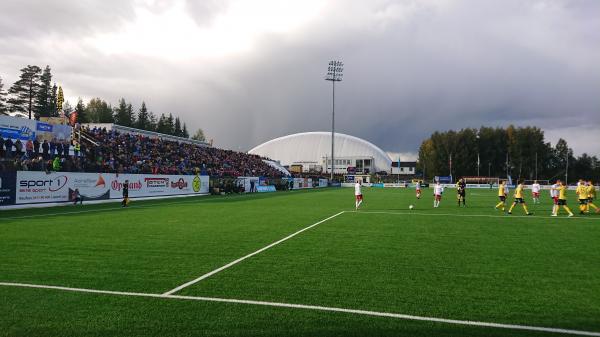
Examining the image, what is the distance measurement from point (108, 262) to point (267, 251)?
3.44 meters

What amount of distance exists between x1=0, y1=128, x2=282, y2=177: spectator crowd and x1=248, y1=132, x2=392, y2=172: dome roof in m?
63.4

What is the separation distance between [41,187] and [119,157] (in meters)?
15.3

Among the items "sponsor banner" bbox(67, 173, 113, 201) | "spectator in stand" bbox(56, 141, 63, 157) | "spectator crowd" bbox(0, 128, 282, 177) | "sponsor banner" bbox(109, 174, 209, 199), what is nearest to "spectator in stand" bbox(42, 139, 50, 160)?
"spectator crowd" bbox(0, 128, 282, 177)

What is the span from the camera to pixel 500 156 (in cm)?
10969

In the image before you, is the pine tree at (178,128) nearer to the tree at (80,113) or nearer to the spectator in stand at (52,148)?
the tree at (80,113)

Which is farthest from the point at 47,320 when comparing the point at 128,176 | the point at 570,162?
the point at 570,162

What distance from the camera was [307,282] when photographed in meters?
6.77

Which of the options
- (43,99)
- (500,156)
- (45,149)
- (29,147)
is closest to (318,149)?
(500,156)

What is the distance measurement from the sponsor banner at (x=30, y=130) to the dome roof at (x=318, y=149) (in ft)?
344

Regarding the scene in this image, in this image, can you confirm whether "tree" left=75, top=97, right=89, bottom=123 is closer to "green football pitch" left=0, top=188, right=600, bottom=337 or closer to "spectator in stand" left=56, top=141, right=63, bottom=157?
"spectator in stand" left=56, top=141, right=63, bottom=157

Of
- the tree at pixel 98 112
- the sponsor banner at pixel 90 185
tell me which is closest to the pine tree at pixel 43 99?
the tree at pixel 98 112

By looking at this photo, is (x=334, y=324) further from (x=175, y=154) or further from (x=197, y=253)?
(x=175, y=154)

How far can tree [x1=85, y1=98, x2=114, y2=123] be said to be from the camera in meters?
115

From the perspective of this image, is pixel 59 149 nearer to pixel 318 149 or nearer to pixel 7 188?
pixel 7 188
